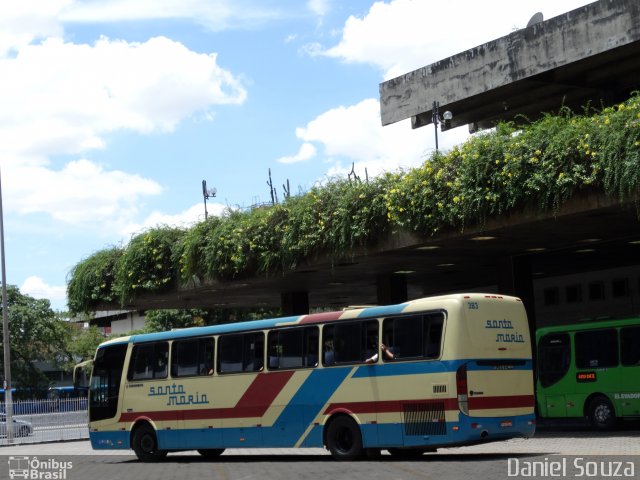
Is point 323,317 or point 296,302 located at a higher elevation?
point 296,302

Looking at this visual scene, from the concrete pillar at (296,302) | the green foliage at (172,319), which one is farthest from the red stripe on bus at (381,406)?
the green foliage at (172,319)

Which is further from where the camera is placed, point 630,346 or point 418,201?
point 630,346

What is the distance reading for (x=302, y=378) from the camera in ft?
71.2

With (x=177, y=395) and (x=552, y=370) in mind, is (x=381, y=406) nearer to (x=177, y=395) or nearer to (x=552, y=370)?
(x=177, y=395)

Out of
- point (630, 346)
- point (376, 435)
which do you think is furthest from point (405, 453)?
point (630, 346)

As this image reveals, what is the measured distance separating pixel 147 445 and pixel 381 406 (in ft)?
24.0

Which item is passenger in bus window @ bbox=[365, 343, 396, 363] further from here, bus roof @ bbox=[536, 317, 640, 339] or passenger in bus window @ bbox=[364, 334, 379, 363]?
bus roof @ bbox=[536, 317, 640, 339]

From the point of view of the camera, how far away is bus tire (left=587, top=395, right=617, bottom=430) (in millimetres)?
28420

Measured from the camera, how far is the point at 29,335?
8231 centimetres

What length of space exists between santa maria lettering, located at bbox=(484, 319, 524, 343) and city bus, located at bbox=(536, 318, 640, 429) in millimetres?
8930

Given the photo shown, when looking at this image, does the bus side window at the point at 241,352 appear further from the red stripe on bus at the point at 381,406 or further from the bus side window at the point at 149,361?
the red stripe on bus at the point at 381,406

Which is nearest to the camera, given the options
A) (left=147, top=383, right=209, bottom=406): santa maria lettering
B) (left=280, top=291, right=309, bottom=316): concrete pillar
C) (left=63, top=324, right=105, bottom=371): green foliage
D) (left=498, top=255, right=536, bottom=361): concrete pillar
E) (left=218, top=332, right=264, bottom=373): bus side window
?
(left=218, top=332, right=264, bottom=373): bus side window

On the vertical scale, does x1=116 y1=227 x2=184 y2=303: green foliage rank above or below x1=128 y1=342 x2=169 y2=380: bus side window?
above

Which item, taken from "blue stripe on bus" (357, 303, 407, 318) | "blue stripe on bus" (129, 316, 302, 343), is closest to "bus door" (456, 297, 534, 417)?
"blue stripe on bus" (357, 303, 407, 318)
